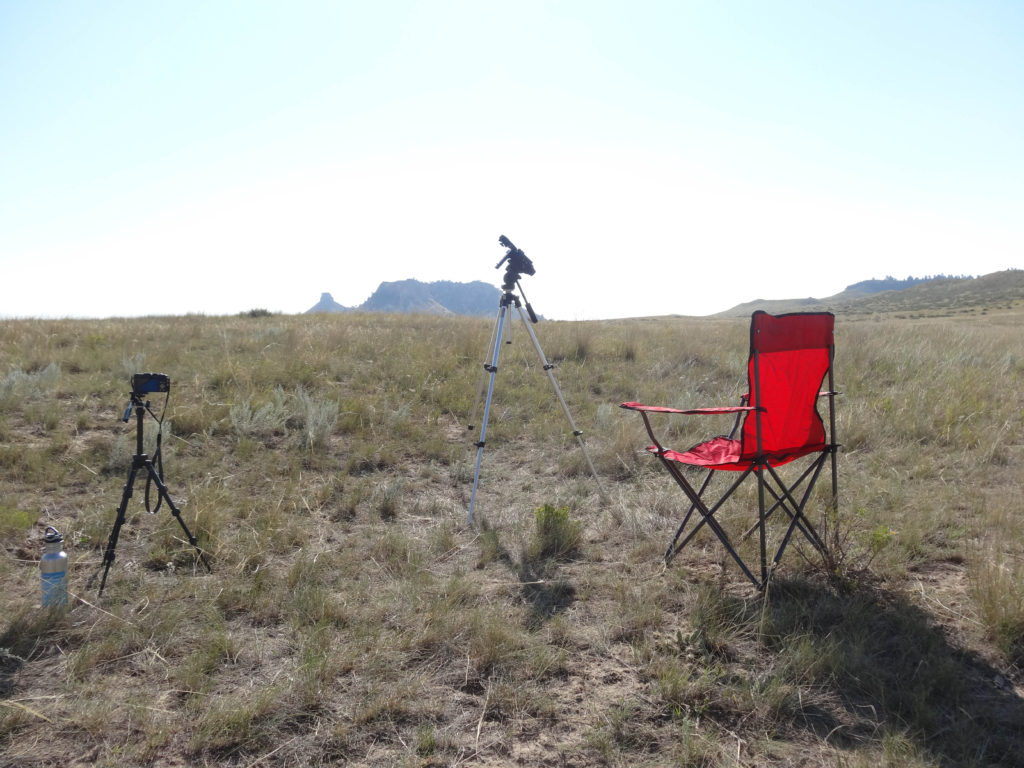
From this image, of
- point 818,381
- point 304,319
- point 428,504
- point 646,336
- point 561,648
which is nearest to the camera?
point 561,648

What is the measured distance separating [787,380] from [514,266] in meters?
2.23

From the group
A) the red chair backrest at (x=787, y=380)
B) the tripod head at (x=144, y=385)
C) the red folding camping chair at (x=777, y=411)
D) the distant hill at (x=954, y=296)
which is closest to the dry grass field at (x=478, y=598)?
the red folding camping chair at (x=777, y=411)

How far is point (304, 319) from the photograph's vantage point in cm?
1285

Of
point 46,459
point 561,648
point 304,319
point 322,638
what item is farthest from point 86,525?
point 304,319

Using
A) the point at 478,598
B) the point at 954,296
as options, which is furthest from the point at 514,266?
the point at 954,296

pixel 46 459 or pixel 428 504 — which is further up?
pixel 46 459

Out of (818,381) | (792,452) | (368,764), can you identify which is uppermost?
(818,381)

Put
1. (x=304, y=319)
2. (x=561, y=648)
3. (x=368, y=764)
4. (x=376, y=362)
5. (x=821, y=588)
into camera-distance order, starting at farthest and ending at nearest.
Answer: (x=304, y=319) → (x=376, y=362) → (x=821, y=588) → (x=561, y=648) → (x=368, y=764)

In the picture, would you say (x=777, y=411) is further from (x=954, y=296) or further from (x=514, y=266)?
(x=954, y=296)

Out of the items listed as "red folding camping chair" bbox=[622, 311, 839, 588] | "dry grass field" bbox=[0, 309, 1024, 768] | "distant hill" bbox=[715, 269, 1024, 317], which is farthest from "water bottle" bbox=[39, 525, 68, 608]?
"distant hill" bbox=[715, 269, 1024, 317]

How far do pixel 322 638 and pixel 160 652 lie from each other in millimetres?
736

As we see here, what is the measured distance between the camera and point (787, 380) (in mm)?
3320

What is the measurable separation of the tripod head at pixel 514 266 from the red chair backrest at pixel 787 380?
200 cm

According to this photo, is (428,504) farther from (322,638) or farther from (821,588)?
(821,588)
